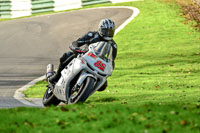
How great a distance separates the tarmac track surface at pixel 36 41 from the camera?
53.9ft

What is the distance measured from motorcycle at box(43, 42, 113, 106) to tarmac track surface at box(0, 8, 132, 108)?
2.10 meters

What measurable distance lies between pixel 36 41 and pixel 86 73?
1609 centimetres

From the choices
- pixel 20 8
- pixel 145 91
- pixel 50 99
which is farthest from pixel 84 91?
pixel 20 8

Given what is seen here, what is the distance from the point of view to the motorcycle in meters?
9.04

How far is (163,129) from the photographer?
6180 mm

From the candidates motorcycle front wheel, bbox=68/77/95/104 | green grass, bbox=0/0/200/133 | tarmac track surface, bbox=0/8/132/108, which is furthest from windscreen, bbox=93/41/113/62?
tarmac track surface, bbox=0/8/132/108

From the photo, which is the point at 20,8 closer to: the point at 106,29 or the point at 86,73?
the point at 106,29

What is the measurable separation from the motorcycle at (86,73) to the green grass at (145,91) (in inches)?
15.0

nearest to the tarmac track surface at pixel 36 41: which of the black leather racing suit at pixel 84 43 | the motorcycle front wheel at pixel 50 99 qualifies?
the motorcycle front wheel at pixel 50 99

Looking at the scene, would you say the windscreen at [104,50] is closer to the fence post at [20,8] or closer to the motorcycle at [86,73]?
the motorcycle at [86,73]

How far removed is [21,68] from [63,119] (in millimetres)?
11497

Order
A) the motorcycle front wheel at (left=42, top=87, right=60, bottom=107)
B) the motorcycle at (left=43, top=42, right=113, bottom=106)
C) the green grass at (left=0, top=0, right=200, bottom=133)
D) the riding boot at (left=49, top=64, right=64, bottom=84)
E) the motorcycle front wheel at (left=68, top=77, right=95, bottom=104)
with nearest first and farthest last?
the green grass at (left=0, top=0, right=200, bottom=133)
the motorcycle front wheel at (left=68, top=77, right=95, bottom=104)
the motorcycle at (left=43, top=42, right=113, bottom=106)
the riding boot at (left=49, top=64, right=64, bottom=84)
the motorcycle front wheel at (left=42, top=87, right=60, bottom=107)

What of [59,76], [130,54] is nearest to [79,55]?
[59,76]

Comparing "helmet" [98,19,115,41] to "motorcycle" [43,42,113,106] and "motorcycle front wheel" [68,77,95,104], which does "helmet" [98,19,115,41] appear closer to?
"motorcycle" [43,42,113,106]
